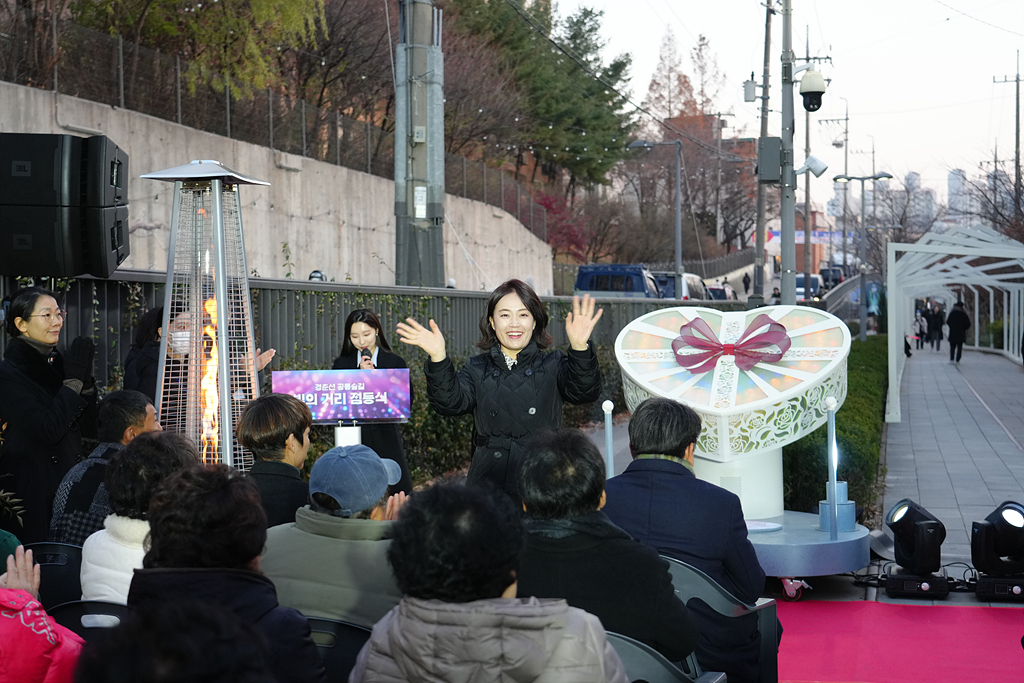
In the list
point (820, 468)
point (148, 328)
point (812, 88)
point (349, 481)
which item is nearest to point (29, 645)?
point (349, 481)

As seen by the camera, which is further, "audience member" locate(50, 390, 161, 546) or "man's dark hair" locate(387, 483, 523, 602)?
"audience member" locate(50, 390, 161, 546)

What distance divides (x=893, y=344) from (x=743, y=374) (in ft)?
33.9

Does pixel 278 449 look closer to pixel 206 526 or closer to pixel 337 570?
pixel 337 570

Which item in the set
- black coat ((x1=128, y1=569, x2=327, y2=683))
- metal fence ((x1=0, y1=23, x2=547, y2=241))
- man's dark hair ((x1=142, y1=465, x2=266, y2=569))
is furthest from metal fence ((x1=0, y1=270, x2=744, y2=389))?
metal fence ((x1=0, y1=23, x2=547, y2=241))

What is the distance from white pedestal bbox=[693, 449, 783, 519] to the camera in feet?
21.9

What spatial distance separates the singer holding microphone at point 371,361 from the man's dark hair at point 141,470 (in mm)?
3078

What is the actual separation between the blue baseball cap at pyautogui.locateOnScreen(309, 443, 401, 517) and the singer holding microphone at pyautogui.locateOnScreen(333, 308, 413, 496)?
3243mm

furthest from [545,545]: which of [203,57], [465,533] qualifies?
[203,57]

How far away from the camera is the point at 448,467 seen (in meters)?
11.0

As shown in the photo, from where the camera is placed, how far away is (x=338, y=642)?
300 cm

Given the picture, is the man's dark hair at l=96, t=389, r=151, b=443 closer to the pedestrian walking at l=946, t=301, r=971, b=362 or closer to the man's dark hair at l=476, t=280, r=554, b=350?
the man's dark hair at l=476, t=280, r=554, b=350

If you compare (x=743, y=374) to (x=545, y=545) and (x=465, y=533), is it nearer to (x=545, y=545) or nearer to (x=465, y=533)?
(x=545, y=545)

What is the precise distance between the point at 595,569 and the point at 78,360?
331 centimetres

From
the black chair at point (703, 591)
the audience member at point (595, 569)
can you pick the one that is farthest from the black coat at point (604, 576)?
the black chair at point (703, 591)
